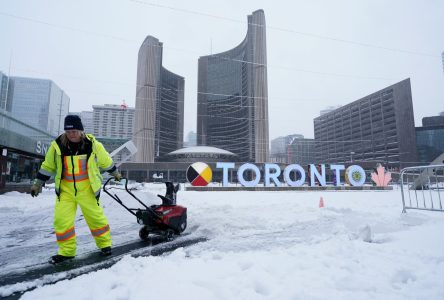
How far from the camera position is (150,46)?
344 ft

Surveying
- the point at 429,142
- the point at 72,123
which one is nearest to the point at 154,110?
the point at 72,123

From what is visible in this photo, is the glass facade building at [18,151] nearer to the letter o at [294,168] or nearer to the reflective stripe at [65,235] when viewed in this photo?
the reflective stripe at [65,235]

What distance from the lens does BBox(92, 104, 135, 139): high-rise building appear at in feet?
468

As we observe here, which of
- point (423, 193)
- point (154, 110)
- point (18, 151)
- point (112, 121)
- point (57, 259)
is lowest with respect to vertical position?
point (57, 259)

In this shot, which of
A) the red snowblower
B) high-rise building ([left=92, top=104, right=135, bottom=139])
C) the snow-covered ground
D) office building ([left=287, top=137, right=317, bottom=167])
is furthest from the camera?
high-rise building ([left=92, top=104, right=135, bottom=139])

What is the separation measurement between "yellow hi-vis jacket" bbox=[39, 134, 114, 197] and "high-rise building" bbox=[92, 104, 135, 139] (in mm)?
150975

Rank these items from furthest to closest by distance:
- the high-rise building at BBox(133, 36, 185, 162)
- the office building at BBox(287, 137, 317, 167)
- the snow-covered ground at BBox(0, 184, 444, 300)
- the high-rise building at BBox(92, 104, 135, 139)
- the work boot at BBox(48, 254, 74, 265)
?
the high-rise building at BBox(92, 104, 135, 139)
the office building at BBox(287, 137, 317, 167)
the high-rise building at BBox(133, 36, 185, 162)
the work boot at BBox(48, 254, 74, 265)
the snow-covered ground at BBox(0, 184, 444, 300)

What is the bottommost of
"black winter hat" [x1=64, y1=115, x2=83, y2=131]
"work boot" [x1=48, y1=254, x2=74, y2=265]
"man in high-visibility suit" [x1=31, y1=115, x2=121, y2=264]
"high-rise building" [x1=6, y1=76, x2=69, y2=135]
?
"work boot" [x1=48, y1=254, x2=74, y2=265]

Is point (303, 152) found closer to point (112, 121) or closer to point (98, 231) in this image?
point (112, 121)

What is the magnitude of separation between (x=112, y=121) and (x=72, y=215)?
160904 millimetres

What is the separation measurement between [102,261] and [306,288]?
8.57 ft

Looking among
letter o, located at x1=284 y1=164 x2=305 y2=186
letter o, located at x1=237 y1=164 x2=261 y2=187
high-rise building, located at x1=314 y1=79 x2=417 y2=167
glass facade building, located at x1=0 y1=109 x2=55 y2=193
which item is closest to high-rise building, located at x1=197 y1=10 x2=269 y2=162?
high-rise building, located at x1=314 y1=79 x2=417 y2=167

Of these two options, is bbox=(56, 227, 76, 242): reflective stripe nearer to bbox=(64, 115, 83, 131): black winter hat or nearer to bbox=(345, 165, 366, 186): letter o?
bbox=(64, 115, 83, 131): black winter hat

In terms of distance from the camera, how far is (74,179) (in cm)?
348
